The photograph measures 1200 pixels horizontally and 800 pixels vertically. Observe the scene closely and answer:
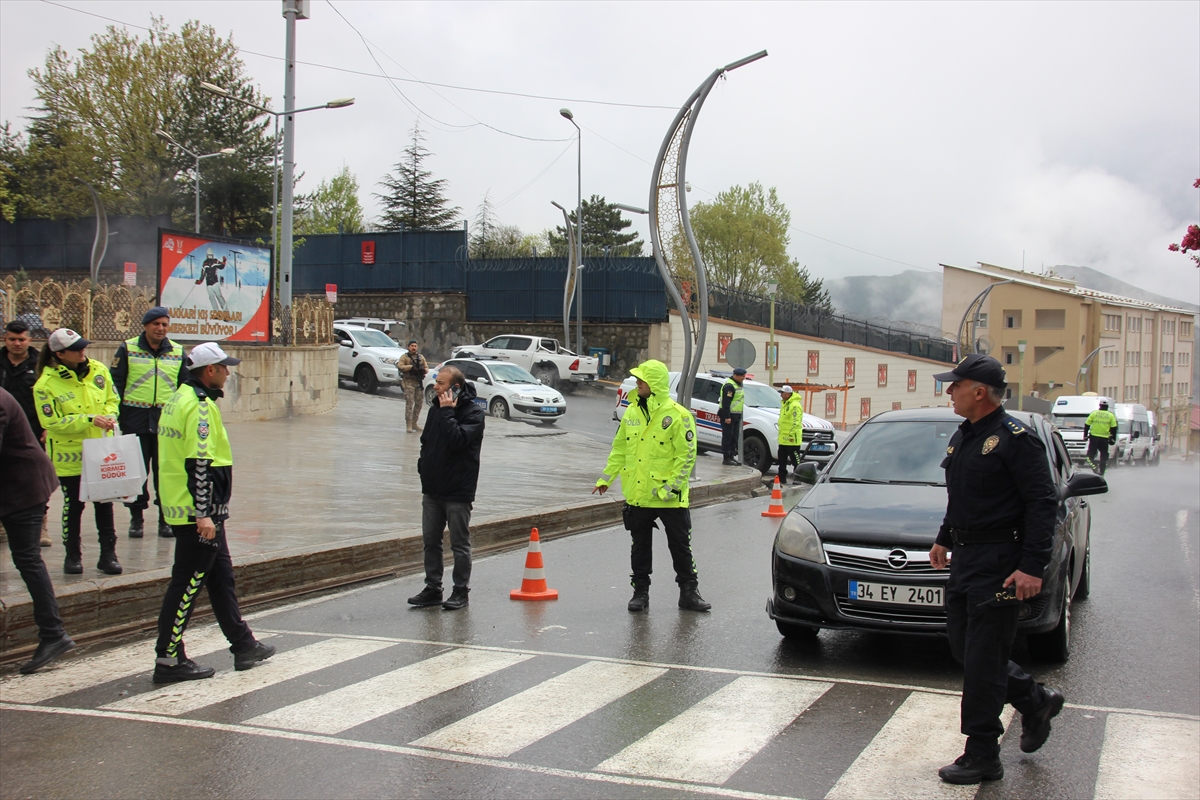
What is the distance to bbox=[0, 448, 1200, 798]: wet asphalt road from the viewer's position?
14.4ft

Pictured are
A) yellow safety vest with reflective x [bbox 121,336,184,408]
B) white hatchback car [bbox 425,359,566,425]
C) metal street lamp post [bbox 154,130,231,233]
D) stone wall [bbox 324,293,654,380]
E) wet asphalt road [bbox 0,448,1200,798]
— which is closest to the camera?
wet asphalt road [bbox 0,448,1200,798]

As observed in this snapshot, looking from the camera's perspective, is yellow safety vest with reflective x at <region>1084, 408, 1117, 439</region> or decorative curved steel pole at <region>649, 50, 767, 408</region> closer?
decorative curved steel pole at <region>649, 50, 767, 408</region>

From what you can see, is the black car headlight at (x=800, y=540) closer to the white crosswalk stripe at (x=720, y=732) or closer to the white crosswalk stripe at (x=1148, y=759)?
the white crosswalk stripe at (x=720, y=732)

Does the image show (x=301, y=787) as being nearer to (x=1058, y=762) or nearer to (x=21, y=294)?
(x=1058, y=762)

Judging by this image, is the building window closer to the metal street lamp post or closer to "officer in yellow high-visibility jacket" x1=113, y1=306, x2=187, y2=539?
the metal street lamp post

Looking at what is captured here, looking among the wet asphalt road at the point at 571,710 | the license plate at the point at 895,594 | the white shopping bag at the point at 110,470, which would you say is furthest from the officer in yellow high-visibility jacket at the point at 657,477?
the white shopping bag at the point at 110,470

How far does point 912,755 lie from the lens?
4.71 meters

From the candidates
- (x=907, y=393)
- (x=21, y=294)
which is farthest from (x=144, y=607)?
(x=907, y=393)

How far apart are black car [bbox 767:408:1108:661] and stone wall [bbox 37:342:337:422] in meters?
15.6

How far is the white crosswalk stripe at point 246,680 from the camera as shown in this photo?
541cm

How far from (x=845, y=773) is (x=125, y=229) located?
48.0 m

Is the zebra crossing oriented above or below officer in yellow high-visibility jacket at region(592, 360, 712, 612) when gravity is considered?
Answer: below

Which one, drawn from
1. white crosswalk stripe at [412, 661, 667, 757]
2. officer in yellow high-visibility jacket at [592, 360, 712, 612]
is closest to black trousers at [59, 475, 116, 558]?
officer in yellow high-visibility jacket at [592, 360, 712, 612]

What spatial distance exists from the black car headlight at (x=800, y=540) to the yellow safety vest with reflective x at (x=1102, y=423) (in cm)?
2199
